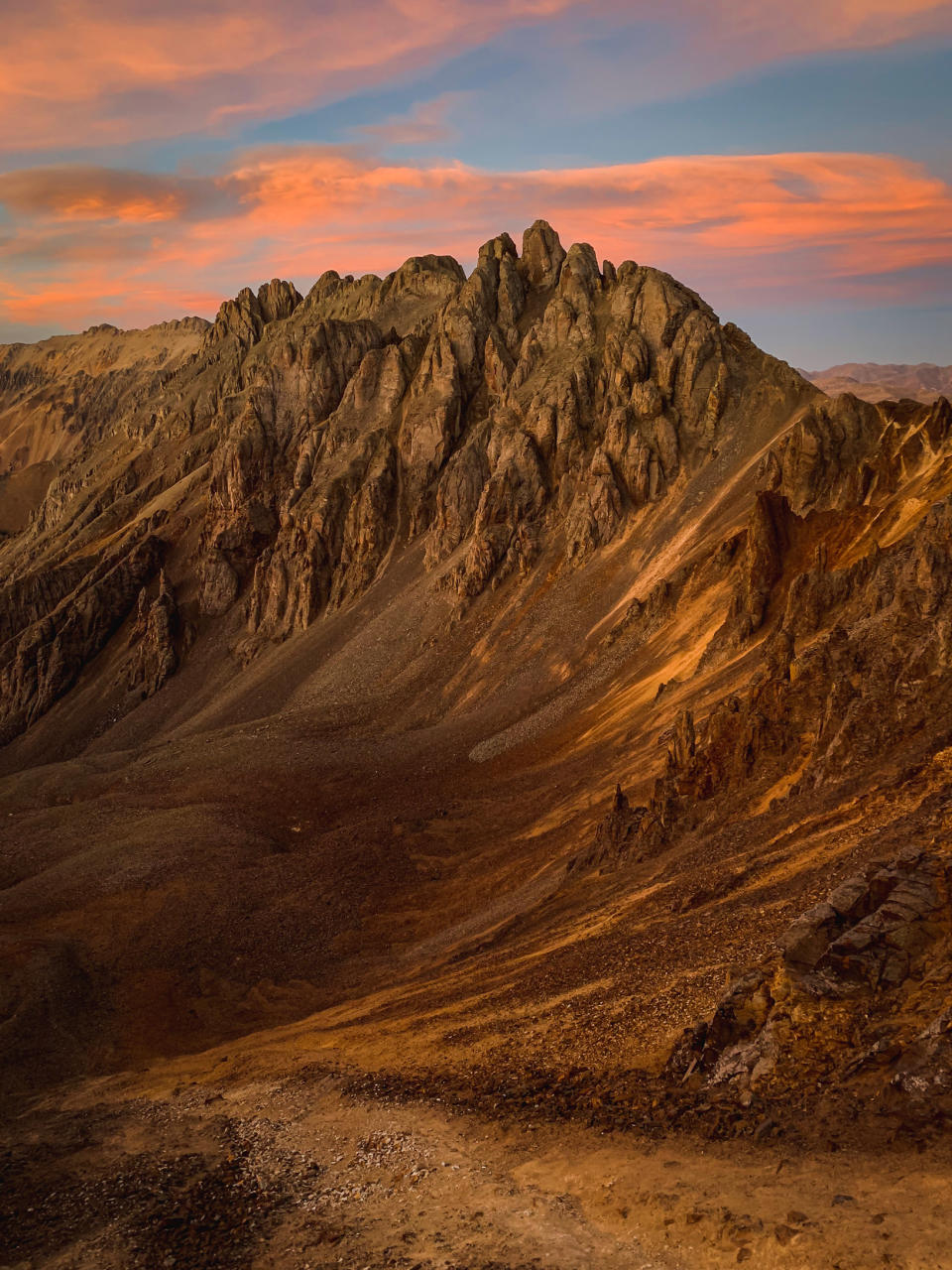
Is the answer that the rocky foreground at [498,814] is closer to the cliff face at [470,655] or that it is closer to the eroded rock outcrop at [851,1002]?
the eroded rock outcrop at [851,1002]

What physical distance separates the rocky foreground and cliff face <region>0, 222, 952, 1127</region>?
331mm

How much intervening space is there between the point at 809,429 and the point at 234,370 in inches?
3839

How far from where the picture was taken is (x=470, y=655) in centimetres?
8169

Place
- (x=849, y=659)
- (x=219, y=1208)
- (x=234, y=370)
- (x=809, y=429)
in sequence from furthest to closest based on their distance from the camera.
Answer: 1. (x=234, y=370)
2. (x=809, y=429)
3. (x=849, y=659)
4. (x=219, y=1208)

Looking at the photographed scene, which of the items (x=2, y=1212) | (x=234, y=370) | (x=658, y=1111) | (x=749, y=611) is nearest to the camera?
(x=658, y=1111)

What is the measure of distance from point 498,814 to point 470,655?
27528mm

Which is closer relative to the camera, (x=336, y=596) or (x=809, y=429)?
(x=809, y=429)

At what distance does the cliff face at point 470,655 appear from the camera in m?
35.2

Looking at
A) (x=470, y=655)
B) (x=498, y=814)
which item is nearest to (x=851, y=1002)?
(x=498, y=814)

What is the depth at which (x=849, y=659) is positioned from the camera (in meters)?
37.5

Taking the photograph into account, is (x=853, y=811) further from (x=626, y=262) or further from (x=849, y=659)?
(x=626, y=262)

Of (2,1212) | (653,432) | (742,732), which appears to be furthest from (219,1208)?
(653,432)

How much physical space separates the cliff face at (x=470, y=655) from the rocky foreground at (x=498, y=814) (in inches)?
13.0

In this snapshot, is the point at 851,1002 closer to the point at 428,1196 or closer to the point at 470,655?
the point at 428,1196
